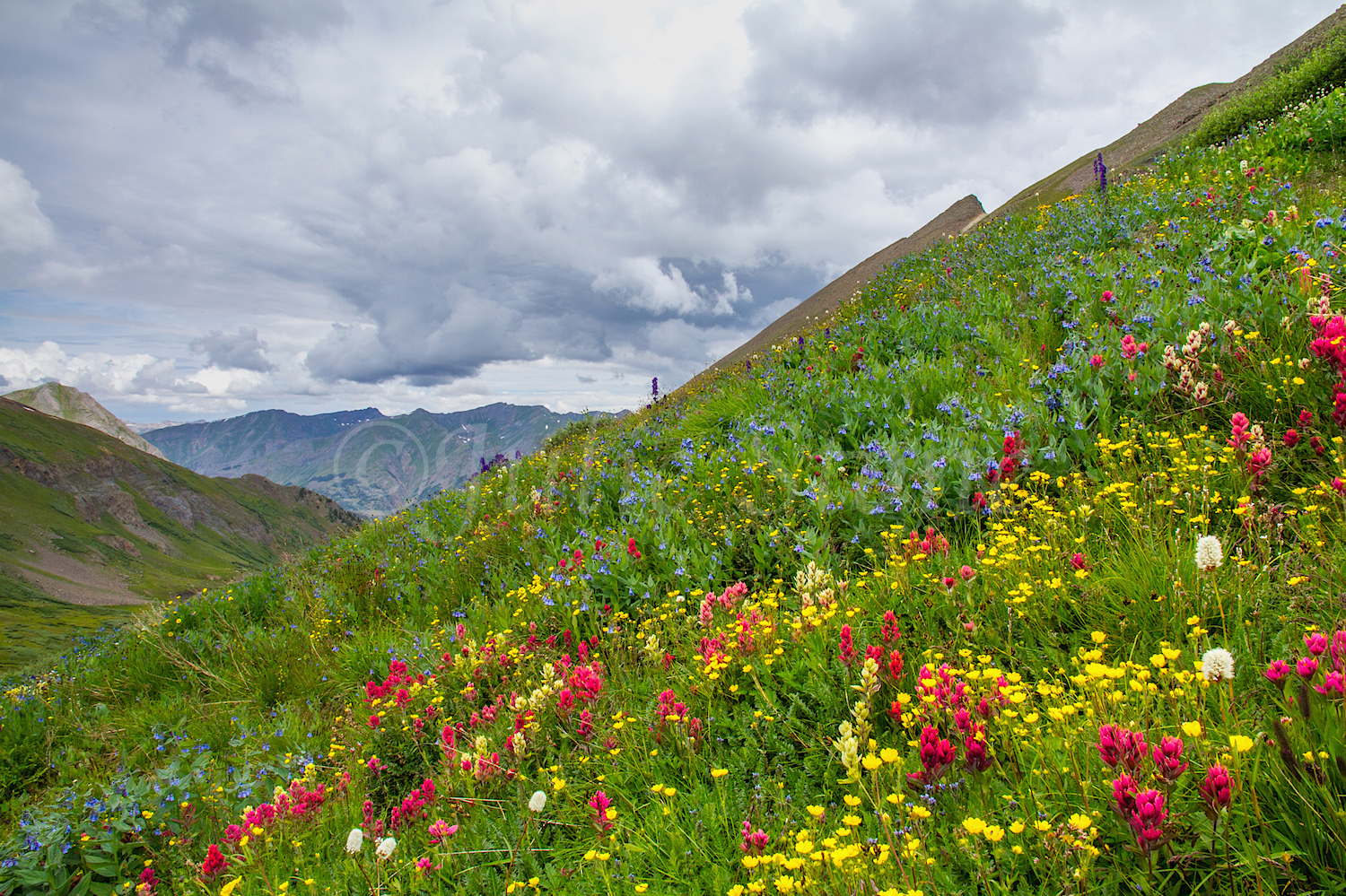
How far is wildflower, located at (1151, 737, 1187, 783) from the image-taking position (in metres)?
1.60

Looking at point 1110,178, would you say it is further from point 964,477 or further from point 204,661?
point 204,661

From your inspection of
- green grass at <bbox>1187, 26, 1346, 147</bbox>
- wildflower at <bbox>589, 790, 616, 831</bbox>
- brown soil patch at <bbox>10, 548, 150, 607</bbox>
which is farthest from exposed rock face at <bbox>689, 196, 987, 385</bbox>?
brown soil patch at <bbox>10, 548, 150, 607</bbox>

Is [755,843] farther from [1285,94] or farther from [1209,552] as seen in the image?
[1285,94]

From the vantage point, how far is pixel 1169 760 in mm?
1617

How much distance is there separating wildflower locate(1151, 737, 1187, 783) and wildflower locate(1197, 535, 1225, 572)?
35.0 inches

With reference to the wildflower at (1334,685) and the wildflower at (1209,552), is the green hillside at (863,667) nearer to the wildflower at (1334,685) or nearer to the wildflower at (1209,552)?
the wildflower at (1334,685)

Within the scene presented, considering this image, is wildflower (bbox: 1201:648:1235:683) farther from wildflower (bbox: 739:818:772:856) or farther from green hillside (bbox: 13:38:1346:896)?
wildflower (bbox: 739:818:772:856)

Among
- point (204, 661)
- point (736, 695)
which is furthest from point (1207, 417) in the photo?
point (204, 661)

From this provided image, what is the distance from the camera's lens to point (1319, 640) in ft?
5.90

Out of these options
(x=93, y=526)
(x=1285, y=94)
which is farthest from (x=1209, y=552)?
(x=93, y=526)

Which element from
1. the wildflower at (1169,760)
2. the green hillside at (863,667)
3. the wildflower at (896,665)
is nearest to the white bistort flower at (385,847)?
the green hillside at (863,667)

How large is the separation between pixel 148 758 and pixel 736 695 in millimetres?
5305

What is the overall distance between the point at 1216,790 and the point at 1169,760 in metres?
0.11

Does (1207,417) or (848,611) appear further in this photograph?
(1207,417)
